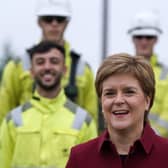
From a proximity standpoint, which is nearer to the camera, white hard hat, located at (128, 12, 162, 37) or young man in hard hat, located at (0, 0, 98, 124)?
young man in hard hat, located at (0, 0, 98, 124)

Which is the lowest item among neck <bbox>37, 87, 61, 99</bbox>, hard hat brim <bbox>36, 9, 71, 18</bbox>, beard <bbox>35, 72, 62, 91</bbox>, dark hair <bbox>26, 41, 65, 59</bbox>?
neck <bbox>37, 87, 61, 99</bbox>

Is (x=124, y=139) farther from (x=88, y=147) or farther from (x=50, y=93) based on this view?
(x=50, y=93)

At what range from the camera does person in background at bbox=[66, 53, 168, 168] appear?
4.87 m

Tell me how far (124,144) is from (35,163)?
2.30 metres

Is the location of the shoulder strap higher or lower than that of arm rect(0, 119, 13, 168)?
higher

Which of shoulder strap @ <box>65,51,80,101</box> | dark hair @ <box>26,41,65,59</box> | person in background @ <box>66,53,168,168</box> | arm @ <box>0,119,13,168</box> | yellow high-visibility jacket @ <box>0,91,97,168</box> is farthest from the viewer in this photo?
shoulder strap @ <box>65,51,80,101</box>

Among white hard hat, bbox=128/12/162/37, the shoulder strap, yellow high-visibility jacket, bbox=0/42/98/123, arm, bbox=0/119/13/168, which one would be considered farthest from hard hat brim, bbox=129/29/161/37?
arm, bbox=0/119/13/168

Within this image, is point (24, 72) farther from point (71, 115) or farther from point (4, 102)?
point (71, 115)

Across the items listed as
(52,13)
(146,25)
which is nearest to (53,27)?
(52,13)

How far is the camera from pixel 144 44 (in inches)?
348

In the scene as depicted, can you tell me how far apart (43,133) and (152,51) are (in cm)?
195

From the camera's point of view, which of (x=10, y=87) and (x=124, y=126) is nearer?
(x=124, y=126)

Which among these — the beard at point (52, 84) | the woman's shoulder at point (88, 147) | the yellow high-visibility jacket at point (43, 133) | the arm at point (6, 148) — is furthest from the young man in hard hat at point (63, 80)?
the woman's shoulder at point (88, 147)

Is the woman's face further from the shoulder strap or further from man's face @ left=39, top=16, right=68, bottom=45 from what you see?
man's face @ left=39, top=16, right=68, bottom=45
